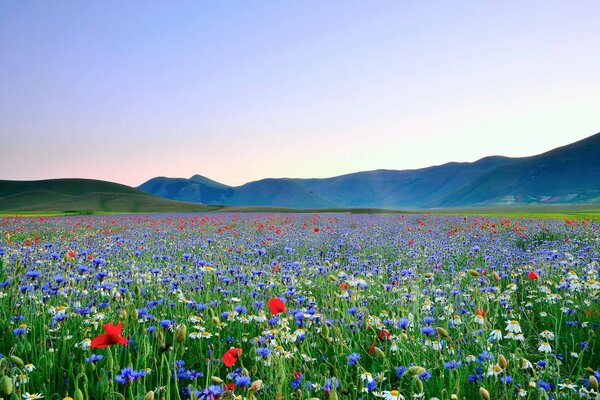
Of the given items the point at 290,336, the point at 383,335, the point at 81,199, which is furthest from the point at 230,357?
the point at 81,199

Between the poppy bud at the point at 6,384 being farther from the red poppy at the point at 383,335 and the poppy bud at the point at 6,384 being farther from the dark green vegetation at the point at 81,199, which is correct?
the dark green vegetation at the point at 81,199

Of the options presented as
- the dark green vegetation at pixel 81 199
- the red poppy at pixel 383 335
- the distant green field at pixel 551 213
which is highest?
the dark green vegetation at pixel 81 199

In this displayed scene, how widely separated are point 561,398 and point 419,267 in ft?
17.1

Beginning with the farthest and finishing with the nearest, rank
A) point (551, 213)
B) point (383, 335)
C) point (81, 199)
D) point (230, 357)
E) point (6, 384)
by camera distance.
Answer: point (81, 199) → point (551, 213) → point (383, 335) → point (230, 357) → point (6, 384)

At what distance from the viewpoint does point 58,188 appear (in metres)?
153

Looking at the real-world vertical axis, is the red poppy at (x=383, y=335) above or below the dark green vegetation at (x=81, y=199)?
below

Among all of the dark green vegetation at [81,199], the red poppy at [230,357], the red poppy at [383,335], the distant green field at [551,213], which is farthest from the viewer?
the dark green vegetation at [81,199]

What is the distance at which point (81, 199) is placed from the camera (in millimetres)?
94812

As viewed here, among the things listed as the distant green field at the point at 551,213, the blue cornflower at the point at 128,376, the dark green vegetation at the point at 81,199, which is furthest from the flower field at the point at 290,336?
the dark green vegetation at the point at 81,199

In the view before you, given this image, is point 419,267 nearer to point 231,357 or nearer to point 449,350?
point 449,350

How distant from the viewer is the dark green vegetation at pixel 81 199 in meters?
80.5

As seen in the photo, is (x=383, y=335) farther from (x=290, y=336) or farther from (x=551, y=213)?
(x=551, y=213)

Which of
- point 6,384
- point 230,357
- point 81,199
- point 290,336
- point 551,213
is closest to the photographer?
point 6,384

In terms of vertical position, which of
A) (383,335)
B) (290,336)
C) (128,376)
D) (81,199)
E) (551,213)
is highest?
(81,199)
